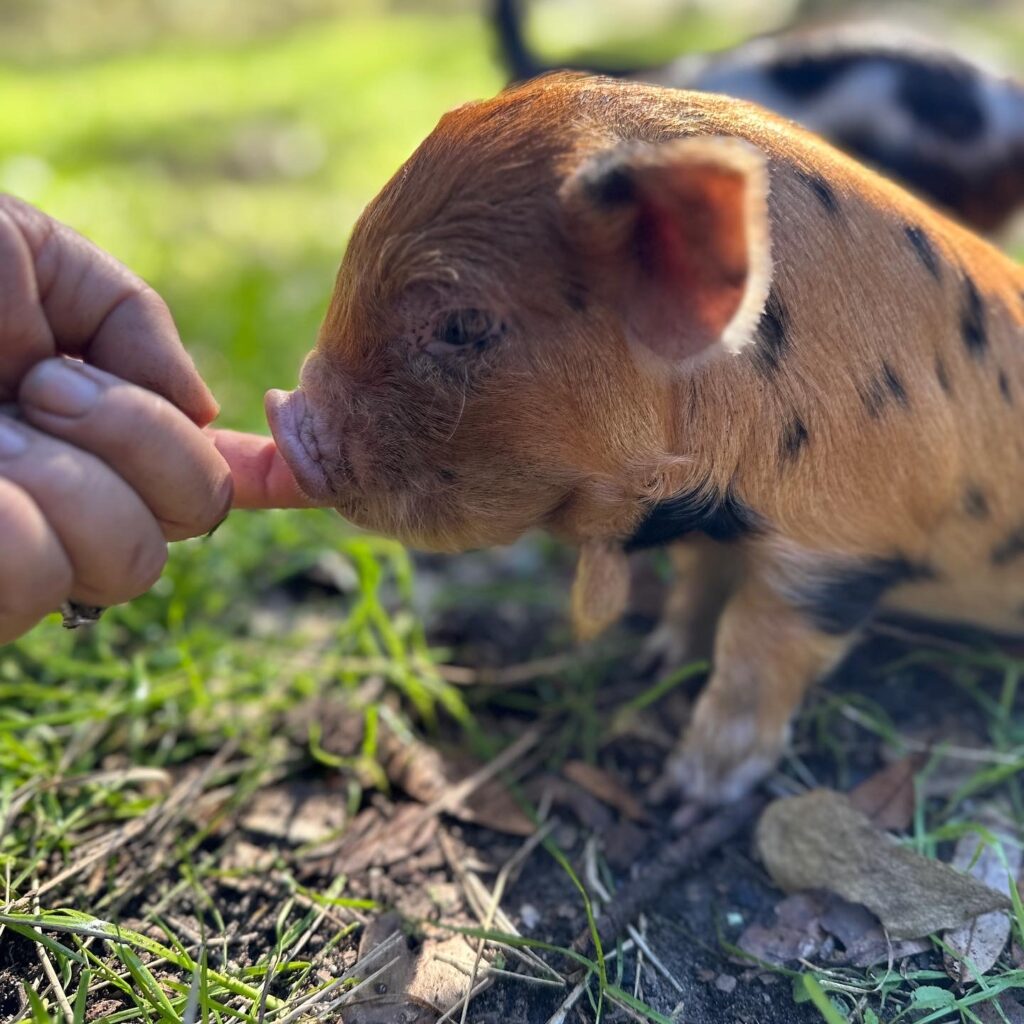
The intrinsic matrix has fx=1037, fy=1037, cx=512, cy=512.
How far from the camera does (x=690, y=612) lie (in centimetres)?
338

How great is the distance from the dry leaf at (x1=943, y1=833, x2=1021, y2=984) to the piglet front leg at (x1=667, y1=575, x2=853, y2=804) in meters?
0.57

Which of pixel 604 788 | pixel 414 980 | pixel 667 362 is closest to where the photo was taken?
pixel 667 362

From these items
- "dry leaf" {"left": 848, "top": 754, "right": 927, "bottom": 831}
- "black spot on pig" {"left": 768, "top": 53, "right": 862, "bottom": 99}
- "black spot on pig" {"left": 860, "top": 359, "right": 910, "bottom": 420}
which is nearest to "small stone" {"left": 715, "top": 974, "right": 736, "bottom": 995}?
"dry leaf" {"left": 848, "top": 754, "right": 927, "bottom": 831}

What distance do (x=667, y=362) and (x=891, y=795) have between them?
5.03 feet

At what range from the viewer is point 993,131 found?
5.33 meters

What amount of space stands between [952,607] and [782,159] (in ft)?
5.16

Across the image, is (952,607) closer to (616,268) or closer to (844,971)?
(844,971)

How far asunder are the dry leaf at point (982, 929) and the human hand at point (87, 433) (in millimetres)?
1963

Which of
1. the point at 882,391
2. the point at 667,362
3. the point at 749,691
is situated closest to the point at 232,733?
the point at 749,691

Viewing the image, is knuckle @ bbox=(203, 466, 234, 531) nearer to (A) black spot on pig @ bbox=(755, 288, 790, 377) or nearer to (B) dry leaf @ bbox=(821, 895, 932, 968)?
(A) black spot on pig @ bbox=(755, 288, 790, 377)

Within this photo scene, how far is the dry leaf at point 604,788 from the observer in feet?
9.70

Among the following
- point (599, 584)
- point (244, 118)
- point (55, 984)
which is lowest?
point (55, 984)

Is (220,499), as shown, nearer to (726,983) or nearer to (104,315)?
(104,315)

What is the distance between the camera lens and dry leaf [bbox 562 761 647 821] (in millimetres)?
2955
